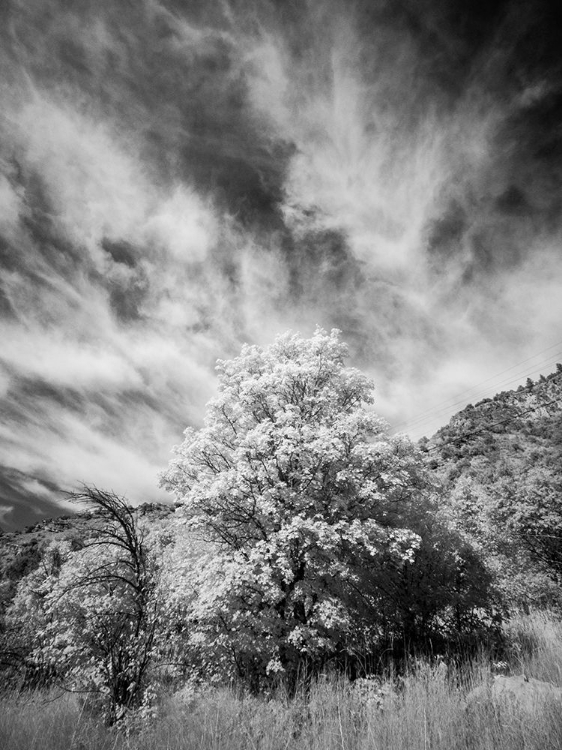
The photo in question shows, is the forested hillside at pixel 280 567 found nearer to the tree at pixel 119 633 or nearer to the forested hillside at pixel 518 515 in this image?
the tree at pixel 119 633

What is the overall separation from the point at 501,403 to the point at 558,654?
91471 mm

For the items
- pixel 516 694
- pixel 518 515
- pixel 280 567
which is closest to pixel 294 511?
pixel 280 567

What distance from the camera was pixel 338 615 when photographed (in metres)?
10.5

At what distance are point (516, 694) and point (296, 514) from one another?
7304 mm

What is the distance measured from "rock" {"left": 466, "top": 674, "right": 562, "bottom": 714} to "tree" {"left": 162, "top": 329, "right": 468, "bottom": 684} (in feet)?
13.0

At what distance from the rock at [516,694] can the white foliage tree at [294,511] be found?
12.5 ft

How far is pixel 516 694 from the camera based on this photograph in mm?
6137

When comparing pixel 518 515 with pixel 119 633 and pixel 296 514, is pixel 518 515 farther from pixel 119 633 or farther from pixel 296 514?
pixel 119 633

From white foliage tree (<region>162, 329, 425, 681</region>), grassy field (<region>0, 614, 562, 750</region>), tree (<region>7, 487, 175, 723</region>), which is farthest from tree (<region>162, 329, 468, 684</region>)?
grassy field (<region>0, 614, 562, 750</region>)

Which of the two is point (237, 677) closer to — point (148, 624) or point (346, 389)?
point (148, 624)

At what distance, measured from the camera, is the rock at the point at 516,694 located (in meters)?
5.57

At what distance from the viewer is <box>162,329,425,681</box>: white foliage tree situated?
36.5 feet

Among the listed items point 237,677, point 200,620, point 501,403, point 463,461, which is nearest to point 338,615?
point 237,677

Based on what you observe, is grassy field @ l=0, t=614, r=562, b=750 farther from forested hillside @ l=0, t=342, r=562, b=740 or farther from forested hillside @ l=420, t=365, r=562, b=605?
forested hillside @ l=420, t=365, r=562, b=605
